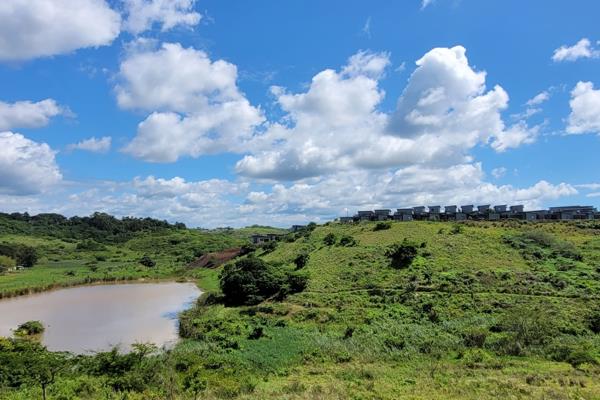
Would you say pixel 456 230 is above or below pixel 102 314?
above

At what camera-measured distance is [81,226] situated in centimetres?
17562

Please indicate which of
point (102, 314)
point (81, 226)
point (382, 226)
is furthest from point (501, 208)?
point (81, 226)

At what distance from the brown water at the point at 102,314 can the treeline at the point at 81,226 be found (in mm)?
99385

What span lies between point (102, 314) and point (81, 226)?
147 metres

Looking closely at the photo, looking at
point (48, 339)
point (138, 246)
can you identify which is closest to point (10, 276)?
point (48, 339)

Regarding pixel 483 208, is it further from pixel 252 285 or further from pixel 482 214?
pixel 252 285

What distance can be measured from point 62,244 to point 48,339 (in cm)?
10992

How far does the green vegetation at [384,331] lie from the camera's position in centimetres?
2048

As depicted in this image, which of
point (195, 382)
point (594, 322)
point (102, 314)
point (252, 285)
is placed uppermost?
point (252, 285)

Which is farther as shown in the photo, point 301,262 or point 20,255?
point 20,255

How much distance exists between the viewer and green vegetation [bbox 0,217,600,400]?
20484 mm

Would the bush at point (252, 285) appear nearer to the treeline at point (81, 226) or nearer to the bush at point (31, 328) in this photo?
the bush at point (31, 328)

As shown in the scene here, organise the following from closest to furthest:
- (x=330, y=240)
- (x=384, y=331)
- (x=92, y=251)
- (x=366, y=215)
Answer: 1. (x=384, y=331)
2. (x=330, y=240)
3. (x=366, y=215)
4. (x=92, y=251)

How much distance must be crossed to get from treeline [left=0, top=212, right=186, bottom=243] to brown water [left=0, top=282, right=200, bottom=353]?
99.4 metres
